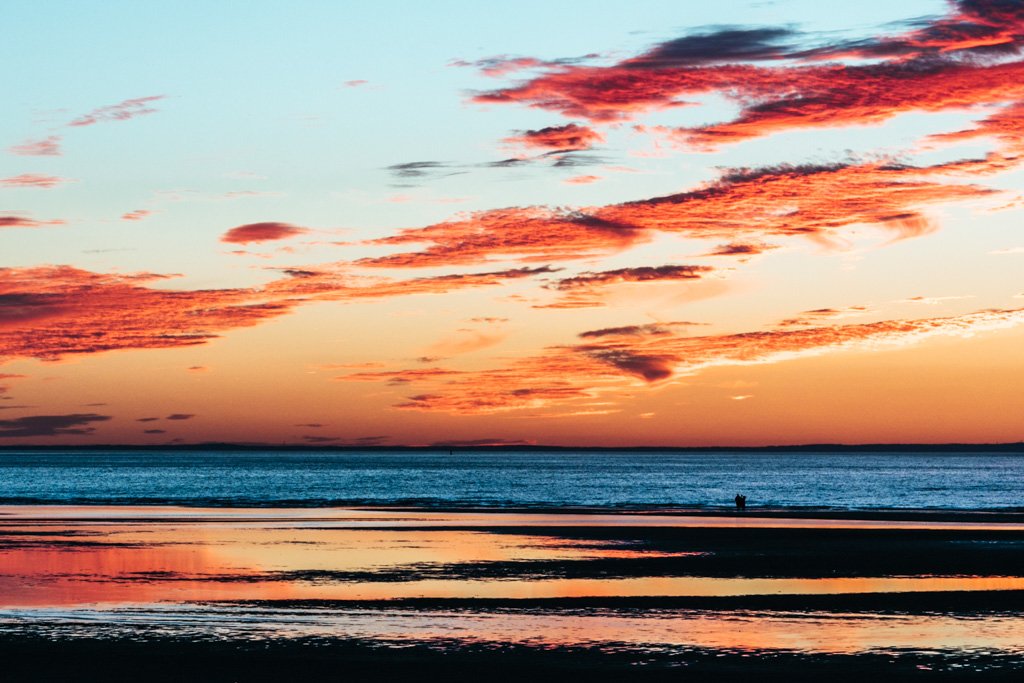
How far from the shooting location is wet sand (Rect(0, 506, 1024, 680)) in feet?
83.9

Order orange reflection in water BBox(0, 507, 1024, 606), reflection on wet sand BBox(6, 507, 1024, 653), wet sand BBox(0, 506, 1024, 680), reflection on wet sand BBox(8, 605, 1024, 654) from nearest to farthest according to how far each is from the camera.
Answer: wet sand BBox(0, 506, 1024, 680) < reflection on wet sand BBox(8, 605, 1024, 654) < reflection on wet sand BBox(6, 507, 1024, 653) < orange reflection in water BBox(0, 507, 1024, 606)

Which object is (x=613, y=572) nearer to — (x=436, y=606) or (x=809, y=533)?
(x=436, y=606)

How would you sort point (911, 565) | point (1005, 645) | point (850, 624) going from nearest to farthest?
point (1005, 645) < point (850, 624) < point (911, 565)

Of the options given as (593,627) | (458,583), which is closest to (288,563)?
(458,583)

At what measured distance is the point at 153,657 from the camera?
2580cm

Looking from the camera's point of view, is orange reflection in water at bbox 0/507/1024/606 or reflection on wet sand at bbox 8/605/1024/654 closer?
reflection on wet sand at bbox 8/605/1024/654

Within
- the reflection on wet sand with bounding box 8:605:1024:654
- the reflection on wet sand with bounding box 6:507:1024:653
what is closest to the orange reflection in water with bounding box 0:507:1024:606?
the reflection on wet sand with bounding box 6:507:1024:653

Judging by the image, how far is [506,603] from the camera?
34406 mm

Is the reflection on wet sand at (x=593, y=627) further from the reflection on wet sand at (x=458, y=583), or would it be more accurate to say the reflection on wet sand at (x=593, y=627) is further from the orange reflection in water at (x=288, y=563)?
the orange reflection in water at (x=288, y=563)

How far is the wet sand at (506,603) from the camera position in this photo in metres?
25.6

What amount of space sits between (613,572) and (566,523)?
2899 centimetres

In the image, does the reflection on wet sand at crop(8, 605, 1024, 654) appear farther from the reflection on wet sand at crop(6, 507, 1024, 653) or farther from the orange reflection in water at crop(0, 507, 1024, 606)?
the orange reflection in water at crop(0, 507, 1024, 606)

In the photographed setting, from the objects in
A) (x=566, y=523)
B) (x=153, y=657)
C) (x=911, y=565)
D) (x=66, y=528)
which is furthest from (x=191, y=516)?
(x=153, y=657)

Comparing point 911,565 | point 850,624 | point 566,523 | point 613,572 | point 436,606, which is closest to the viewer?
→ point 850,624
